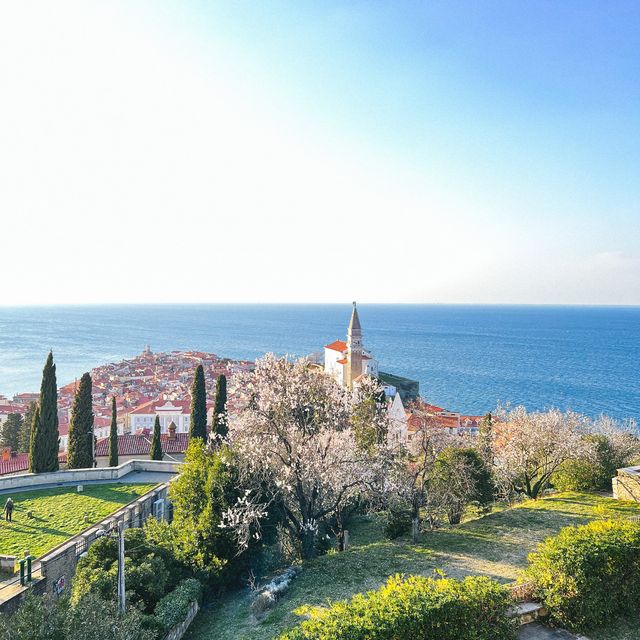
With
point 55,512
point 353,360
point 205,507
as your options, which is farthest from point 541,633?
point 353,360

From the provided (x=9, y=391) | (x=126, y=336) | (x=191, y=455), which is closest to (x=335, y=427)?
(x=191, y=455)

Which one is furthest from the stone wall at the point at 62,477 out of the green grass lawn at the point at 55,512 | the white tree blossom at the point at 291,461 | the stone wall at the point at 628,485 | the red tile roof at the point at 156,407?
the red tile roof at the point at 156,407

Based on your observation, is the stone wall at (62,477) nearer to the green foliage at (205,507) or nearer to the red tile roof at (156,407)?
the green foliage at (205,507)

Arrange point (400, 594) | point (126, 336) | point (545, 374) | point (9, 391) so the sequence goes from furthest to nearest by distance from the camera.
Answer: point (126, 336)
point (545, 374)
point (9, 391)
point (400, 594)

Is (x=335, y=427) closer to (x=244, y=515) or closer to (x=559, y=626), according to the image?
(x=244, y=515)

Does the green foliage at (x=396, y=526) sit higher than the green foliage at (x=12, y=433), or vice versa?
the green foliage at (x=396, y=526)

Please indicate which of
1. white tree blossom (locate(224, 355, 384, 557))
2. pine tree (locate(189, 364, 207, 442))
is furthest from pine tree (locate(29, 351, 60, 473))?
white tree blossom (locate(224, 355, 384, 557))
